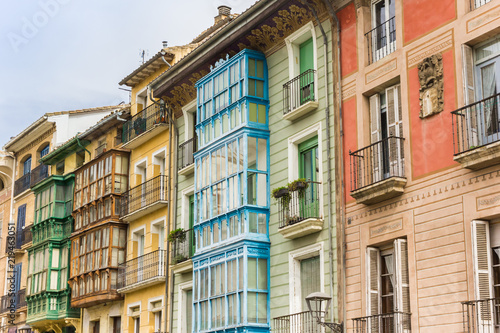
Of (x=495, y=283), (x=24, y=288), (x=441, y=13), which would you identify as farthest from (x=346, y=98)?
(x=24, y=288)

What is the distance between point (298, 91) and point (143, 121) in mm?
10193

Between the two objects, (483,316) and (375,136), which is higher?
(375,136)

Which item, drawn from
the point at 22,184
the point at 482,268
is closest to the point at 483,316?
the point at 482,268

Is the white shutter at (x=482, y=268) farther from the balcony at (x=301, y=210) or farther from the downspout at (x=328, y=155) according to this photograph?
the balcony at (x=301, y=210)

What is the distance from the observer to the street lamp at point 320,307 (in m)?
18.9

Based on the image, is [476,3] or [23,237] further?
[23,237]

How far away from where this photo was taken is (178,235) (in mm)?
27125

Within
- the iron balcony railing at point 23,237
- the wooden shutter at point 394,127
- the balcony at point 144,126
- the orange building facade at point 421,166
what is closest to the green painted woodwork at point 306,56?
the orange building facade at point 421,166

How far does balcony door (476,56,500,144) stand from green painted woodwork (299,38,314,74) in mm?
6225

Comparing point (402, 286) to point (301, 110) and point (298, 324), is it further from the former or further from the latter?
point (301, 110)

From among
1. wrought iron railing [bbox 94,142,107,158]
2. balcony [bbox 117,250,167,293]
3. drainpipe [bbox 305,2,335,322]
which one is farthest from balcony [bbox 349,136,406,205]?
wrought iron railing [bbox 94,142,107,158]

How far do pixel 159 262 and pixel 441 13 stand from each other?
14099 mm

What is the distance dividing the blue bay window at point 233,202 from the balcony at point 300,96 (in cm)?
111

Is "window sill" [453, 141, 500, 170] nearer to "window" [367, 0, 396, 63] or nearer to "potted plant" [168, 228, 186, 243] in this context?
"window" [367, 0, 396, 63]
